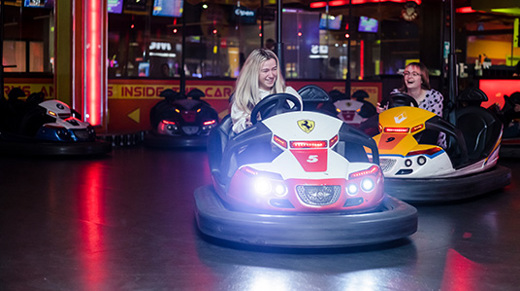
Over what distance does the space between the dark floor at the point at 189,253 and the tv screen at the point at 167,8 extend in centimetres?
707

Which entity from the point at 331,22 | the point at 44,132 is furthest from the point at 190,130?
the point at 331,22

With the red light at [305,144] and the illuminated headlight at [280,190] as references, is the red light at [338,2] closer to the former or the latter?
the red light at [305,144]

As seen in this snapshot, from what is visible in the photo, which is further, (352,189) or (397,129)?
(397,129)

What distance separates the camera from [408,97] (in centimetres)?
441

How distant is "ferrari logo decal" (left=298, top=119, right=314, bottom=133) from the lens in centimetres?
296

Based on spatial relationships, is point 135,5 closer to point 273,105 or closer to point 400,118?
point 400,118

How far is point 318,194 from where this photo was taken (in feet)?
9.21

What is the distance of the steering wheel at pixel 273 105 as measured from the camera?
3.10m

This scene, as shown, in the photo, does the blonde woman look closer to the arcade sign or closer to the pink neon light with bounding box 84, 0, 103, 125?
the pink neon light with bounding box 84, 0, 103, 125

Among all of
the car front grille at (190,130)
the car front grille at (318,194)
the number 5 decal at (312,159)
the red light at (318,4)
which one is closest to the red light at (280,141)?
the number 5 decal at (312,159)

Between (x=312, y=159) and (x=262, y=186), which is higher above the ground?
(x=312, y=159)

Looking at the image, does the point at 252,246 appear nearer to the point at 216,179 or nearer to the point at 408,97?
the point at 216,179

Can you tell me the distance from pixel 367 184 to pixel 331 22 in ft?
34.7

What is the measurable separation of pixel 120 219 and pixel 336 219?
1.25 meters
